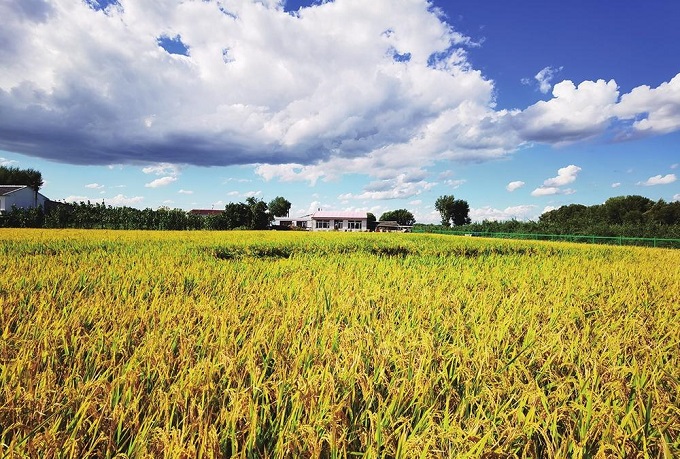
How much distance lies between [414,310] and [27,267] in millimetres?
5392

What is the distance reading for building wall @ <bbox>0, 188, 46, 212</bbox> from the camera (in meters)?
50.5

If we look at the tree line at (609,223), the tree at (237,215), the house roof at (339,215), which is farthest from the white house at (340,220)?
the tree at (237,215)

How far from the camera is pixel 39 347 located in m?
1.98

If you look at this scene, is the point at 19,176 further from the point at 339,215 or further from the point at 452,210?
the point at 452,210

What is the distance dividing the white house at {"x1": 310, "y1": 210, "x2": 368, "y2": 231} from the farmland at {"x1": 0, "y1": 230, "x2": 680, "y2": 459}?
3040 inches

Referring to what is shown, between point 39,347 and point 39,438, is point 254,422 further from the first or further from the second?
point 39,347

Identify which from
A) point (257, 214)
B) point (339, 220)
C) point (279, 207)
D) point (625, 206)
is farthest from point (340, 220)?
point (625, 206)

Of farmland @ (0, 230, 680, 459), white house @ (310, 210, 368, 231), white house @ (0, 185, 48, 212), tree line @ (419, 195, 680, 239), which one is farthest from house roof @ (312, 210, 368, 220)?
farmland @ (0, 230, 680, 459)

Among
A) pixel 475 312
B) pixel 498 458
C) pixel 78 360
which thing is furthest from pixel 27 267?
pixel 498 458

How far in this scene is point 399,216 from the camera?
128375mm

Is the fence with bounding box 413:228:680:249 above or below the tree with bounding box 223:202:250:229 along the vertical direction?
below

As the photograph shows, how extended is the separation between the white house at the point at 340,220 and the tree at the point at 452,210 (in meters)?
37.3

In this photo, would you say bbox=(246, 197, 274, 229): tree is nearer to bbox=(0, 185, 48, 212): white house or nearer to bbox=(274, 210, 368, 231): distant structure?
bbox=(274, 210, 368, 231): distant structure

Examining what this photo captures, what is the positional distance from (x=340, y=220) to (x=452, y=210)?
44.2 m
